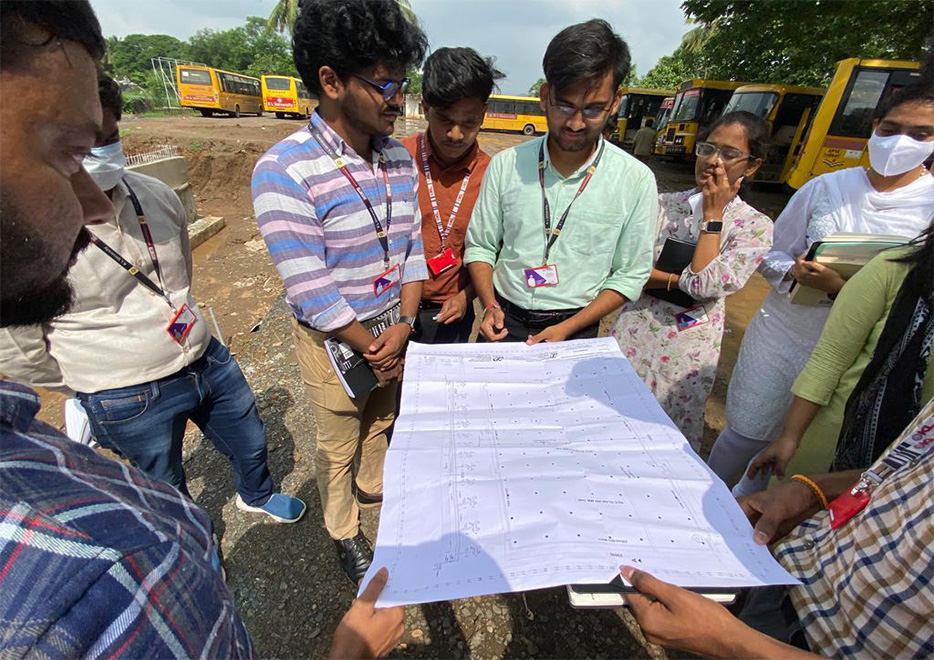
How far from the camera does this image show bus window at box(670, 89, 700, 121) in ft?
45.4

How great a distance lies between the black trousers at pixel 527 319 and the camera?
1.89 m

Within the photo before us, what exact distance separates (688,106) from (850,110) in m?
7.11

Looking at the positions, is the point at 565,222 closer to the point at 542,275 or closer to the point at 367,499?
the point at 542,275

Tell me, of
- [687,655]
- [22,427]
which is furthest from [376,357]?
[687,655]

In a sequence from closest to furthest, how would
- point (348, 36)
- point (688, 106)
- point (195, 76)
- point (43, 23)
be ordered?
point (43, 23) → point (348, 36) → point (688, 106) → point (195, 76)

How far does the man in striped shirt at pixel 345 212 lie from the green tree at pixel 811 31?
10771 mm

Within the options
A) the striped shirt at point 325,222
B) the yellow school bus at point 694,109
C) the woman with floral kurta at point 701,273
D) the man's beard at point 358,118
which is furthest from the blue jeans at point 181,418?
the yellow school bus at point 694,109

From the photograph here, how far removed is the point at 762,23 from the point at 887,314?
13276 mm

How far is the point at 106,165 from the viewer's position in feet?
4.57

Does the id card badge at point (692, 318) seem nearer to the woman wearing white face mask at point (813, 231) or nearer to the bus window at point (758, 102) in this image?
the woman wearing white face mask at point (813, 231)

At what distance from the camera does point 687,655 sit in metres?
1.76

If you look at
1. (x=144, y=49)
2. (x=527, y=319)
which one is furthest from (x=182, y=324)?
(x=144, y=49)

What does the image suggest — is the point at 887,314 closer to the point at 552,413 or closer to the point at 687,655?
the point at 552,413

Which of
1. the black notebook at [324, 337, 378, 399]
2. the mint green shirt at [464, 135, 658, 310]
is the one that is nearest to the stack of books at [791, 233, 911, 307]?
the mint green shirt at [464, 135, 658, 310]
